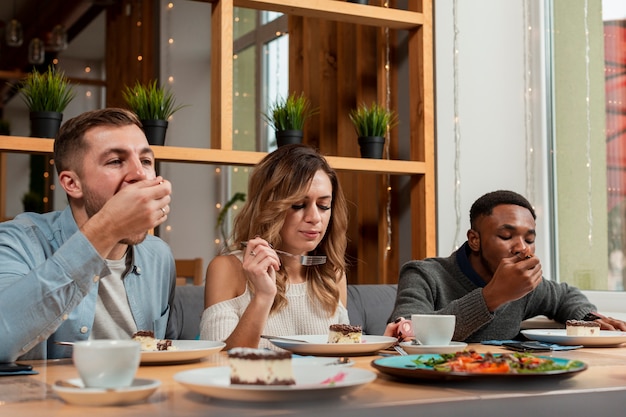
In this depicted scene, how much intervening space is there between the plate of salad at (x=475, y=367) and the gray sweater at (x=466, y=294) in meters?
1.11

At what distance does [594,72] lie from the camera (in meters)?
3.56

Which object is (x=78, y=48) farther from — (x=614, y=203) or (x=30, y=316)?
(x=30, y=316)

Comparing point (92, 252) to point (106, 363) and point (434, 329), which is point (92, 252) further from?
point (434, 329)

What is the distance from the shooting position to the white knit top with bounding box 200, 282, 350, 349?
2.10m

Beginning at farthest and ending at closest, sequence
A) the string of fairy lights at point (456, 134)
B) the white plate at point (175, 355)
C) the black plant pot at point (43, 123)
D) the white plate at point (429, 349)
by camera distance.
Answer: the string of fairy lights at point (456, 134) → the black plant pot at point (43, 123) → the white plate at point (429, 349) → the white plate at point (175, 355)

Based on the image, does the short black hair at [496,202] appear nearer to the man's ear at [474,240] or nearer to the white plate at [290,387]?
the man's ear at [474,240]

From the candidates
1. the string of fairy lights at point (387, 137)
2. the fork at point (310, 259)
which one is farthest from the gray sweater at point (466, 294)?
the string of fairy lights at point (387, 137)

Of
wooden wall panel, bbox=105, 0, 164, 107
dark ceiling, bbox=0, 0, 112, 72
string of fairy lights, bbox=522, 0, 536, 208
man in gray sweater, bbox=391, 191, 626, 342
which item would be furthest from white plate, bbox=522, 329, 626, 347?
dark ceiling, bbox=0, 0, 112, 72

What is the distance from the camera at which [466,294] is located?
251cm

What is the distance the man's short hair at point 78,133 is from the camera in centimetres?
183

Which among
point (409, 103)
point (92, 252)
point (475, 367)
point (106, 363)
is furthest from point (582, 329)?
point (409, 103)

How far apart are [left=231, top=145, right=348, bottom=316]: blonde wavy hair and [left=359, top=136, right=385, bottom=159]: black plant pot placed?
3.26 feet

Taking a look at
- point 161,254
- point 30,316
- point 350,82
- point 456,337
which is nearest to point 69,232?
point 161,254

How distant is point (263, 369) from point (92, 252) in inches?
21.5
